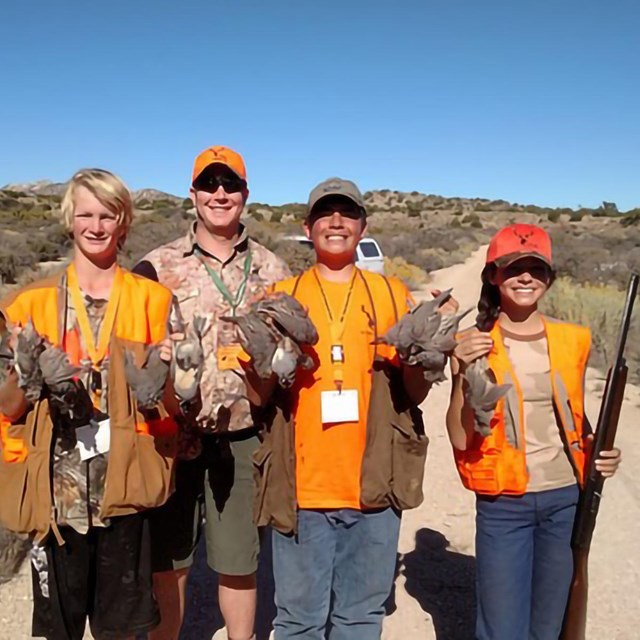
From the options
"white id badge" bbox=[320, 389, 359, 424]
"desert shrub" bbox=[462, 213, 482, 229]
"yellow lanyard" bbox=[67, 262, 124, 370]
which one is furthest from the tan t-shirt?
"desert shrub" bbox=[462, 213, 482, 229]

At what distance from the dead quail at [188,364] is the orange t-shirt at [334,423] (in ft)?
1.71

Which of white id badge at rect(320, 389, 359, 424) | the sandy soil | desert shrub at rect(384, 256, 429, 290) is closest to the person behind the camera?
Result: white id badge at rect(320, 389, 359, 424)

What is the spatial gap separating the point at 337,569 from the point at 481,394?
3.55 ft

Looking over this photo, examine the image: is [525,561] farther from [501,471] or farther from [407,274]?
[407,274]

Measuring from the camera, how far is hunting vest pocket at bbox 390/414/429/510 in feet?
9.18

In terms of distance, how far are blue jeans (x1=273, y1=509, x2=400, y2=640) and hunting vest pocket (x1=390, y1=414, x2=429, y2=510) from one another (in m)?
0.11

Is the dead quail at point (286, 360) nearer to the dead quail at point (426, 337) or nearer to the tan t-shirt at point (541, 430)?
the dead quail at point (426, 337)

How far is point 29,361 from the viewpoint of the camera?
2.32 m

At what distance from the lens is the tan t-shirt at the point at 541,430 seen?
2854 millimetres

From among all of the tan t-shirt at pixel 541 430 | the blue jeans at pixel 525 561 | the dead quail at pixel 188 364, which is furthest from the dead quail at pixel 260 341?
the blue jeans at pixel 525 561

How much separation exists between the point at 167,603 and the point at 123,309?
5.57ft

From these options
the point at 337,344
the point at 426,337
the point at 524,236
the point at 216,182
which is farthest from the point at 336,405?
the point at 216,182

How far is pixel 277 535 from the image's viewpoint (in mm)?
2924

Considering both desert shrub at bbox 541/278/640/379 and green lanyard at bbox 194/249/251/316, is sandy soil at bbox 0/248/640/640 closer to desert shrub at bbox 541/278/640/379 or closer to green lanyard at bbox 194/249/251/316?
green lanyard at bbox 194/249/251/316
